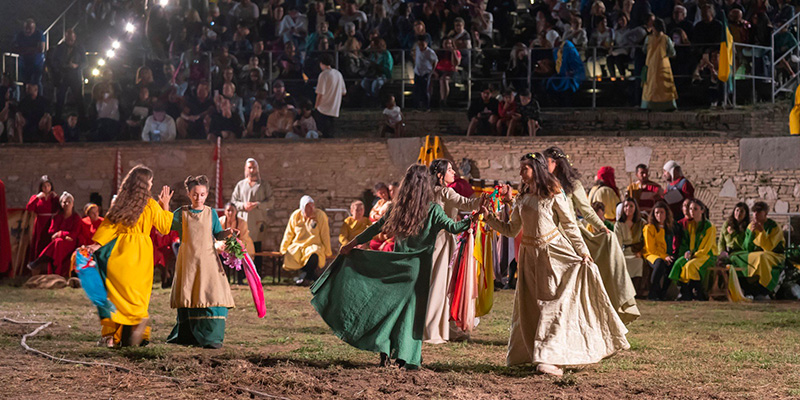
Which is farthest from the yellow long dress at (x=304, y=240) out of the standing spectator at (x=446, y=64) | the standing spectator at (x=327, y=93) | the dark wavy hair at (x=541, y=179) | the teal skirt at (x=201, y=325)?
the dark wavy hair at (x=541, y=179)

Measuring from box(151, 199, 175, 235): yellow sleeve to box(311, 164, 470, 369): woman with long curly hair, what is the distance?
1601 mm

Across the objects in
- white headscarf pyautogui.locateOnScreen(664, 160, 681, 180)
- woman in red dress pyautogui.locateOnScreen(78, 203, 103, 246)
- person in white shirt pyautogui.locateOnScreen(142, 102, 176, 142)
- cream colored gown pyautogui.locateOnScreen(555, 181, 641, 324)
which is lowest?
cream colored gown pyautogui.locateOnScreen(555, 181, 641, 324)

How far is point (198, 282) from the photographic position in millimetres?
7789

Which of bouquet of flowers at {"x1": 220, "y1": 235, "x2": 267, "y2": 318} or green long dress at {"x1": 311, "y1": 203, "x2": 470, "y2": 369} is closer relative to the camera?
green long dress at {"x1": 311, "y1": 203, "x2": 470, "y2": 369}

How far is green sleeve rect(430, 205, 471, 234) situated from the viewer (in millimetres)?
6957

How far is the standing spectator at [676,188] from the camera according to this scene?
1366 cm

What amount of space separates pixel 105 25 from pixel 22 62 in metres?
1.87

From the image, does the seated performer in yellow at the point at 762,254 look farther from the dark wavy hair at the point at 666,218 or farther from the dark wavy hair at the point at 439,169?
the dark wavy hair at the point at 439,169

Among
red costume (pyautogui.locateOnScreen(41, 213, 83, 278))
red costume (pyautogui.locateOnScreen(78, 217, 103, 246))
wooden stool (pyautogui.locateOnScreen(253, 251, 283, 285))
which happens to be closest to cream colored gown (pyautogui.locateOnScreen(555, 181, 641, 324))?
wooden stool (pyautogui.locateOnScreen(253, 251, 283, 285))

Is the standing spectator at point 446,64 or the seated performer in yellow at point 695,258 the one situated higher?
the standing spectator at point 446,64

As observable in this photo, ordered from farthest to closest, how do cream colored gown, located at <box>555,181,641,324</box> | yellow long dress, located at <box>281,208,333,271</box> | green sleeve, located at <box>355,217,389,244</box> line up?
yellow long dress, located at <box>281,208,333,271</box> < cream colored gown, located at <box>555,181,641,324</box> < green sleeve, located at <box>355,217,389,244</box>

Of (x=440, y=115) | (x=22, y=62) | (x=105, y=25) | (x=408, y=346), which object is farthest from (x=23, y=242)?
(x=408, y=346)

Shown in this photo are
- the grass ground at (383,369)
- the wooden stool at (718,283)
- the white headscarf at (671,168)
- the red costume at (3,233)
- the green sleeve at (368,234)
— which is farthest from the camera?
the white headscarf at (671,168)

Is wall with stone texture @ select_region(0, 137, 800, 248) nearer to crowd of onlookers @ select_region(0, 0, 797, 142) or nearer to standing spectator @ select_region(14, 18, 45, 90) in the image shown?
crowd of onlookers @ select_region(0, 0, 797, 142)
